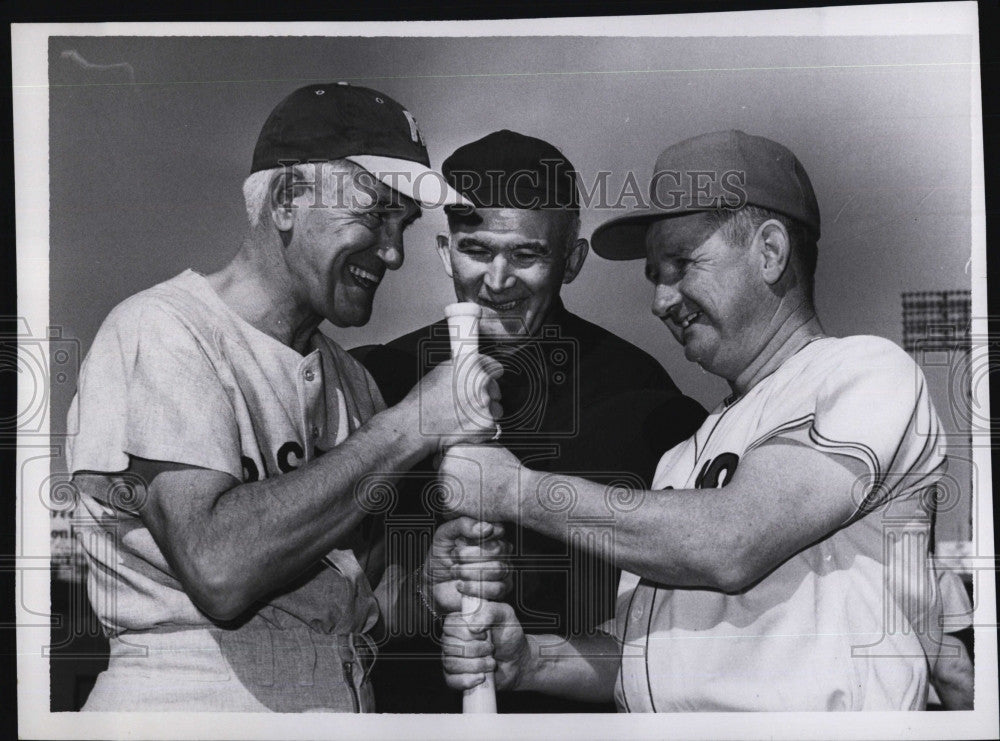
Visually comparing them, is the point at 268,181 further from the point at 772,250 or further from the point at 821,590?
the point at 821,590

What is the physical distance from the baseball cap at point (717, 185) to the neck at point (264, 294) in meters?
1.02

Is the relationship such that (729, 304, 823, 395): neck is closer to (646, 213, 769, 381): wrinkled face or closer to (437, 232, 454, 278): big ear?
(646, 213, 769, 381): wrinkled face

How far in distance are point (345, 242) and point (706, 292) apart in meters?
1.21

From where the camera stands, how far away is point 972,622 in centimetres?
358

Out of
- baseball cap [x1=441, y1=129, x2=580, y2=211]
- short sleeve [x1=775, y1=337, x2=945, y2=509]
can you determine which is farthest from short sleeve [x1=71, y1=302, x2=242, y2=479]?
short sleeve [x1=775, y1=337, x2=945, y2=509]

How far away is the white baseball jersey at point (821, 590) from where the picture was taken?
11.3 ft

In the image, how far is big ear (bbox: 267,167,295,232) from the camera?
143 inches

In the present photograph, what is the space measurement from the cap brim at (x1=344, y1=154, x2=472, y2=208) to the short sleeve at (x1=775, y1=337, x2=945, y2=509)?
1314 mm

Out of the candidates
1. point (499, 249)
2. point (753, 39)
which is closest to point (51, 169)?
point (499, 249)

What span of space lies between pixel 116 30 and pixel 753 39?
2184 mm

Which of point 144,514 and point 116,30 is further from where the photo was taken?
point 116,30

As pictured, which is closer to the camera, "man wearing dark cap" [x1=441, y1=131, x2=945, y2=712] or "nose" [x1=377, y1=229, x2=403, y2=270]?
"man wearing dark cap" [x1=441, y1=131, x2=945, y2=712]

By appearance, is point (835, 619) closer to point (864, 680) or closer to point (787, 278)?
point (864, 680)

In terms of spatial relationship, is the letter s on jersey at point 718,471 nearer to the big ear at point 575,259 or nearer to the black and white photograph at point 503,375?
the black and white photograph at point 503,375
